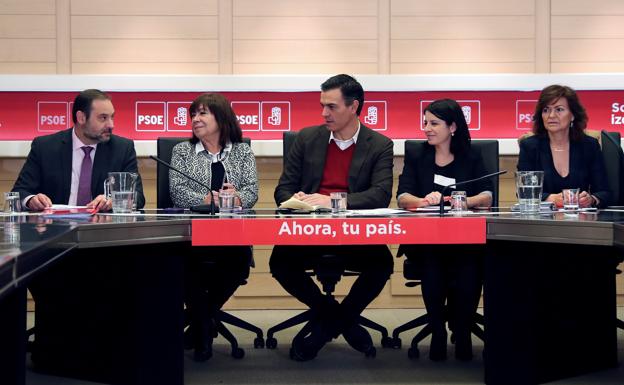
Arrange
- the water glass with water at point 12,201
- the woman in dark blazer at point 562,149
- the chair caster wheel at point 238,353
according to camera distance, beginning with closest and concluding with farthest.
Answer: the water glass with water at point 12,201, the chair caster wheel at point 238,353, the woman in dark blazer at point 562,149

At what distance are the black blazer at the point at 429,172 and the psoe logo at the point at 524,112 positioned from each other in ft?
3.99

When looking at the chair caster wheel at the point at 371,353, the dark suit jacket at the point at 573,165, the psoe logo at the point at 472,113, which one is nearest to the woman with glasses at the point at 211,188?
the chair caster wheel at the point at 371,353

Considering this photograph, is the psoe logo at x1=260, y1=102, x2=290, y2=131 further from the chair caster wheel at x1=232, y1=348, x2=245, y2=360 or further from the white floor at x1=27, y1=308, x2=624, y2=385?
the chair caster wheel at x1=232, y1=348, x2=245, y2=360

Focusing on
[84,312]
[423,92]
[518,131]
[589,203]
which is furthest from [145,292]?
[518,131]

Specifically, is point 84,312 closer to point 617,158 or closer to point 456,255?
point 456,255

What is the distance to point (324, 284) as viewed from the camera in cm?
293

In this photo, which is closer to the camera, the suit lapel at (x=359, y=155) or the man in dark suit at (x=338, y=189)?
the man in dark suit at (x=338, y=189)

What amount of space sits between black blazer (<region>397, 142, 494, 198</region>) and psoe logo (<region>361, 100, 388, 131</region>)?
3.46ft

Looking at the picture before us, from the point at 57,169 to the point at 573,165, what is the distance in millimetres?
2350

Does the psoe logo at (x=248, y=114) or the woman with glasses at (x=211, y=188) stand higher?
the psoe logo at (x=248, y=114)

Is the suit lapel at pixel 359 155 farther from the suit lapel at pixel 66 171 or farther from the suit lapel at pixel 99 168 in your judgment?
the suit lapel at pixel 66 171

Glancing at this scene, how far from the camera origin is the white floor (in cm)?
272

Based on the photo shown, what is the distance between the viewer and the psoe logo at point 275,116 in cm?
442

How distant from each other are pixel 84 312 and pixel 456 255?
1.46 meters
